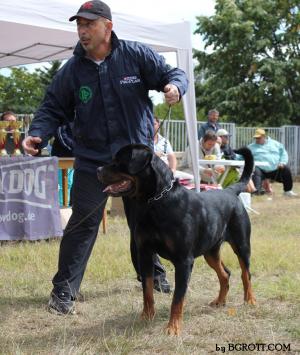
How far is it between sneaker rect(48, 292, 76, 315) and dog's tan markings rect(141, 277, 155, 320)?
0.60m

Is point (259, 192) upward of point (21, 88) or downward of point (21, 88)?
downward

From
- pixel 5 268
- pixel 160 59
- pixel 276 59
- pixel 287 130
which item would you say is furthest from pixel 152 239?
pixel 276 59

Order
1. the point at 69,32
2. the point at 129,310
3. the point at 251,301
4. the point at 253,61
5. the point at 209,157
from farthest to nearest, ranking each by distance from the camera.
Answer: the point at 253,61 < the point at 209,157 < the point at 69,32 < the point at 251,301 < the point at 129,310

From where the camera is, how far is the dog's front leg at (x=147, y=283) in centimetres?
365

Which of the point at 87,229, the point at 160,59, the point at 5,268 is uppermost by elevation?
the point at 160,59

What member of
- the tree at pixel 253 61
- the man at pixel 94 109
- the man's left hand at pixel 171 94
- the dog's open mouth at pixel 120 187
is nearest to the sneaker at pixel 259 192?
the man at pixel 94 109

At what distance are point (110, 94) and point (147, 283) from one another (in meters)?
1.29

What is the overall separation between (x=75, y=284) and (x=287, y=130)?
61.6 ft

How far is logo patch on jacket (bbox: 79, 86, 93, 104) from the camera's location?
3.92 metres

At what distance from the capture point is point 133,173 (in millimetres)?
3361

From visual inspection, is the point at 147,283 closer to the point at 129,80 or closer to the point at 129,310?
the point at 129,310

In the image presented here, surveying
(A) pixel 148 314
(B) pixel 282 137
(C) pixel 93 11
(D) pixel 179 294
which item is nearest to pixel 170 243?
(D) pixel 179 294

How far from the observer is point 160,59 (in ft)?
13.1

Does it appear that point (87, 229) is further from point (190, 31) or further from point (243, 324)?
point (190, 31)
